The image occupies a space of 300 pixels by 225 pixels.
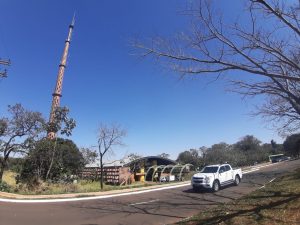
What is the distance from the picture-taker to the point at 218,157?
65312 mm

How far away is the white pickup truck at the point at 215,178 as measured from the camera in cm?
2226

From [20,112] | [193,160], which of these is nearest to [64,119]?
[20,112]

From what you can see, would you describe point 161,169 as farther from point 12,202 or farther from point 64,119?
point 12,202

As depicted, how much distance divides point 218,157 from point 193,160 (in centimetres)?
1080

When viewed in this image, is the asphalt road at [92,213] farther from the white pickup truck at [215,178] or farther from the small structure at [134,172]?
the small structure at [134,172]

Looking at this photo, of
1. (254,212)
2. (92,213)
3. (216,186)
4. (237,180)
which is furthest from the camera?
(237,180)

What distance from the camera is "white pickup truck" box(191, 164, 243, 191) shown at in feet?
73.0

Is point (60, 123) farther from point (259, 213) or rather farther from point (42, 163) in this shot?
point (259, 213)

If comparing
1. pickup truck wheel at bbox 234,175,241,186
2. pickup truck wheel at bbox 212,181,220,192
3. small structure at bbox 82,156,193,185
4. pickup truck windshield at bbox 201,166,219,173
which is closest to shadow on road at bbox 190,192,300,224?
pickup truck wheel at bbox 212,181,220,192

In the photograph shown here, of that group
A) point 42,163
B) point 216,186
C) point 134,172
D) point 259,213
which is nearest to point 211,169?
point 216,186

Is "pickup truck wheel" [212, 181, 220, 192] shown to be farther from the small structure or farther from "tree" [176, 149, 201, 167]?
"tree" [176, 149, 201, 167]

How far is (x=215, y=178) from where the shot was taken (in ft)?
75.2

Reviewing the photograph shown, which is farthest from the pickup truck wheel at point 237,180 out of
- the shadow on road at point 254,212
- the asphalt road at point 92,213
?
the shadow on road at point 254,212

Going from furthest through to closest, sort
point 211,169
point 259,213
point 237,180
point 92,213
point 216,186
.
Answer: point 237,180, point 211,169, point 216,186, point 92,213, point 259,213
